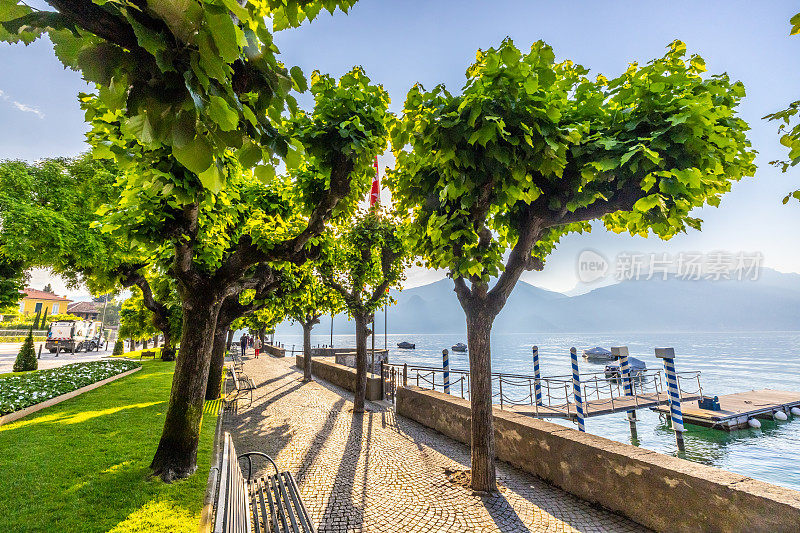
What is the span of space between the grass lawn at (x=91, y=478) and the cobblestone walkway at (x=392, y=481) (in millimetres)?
1738

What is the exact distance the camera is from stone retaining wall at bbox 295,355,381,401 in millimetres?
14906

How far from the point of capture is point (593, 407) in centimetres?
1544

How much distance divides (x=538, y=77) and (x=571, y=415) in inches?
566

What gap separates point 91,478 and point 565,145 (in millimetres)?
8867

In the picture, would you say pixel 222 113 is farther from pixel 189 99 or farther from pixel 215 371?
pixel 215 371

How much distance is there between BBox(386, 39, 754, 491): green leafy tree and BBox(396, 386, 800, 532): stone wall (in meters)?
3.26

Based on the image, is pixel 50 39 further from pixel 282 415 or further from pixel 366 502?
pixel 282 415

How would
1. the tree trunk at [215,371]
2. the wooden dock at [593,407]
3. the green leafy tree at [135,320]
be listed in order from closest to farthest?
the tree trunk at [215,371]
the wooden dock at [593,407]
the green leafy tree at [135,320]

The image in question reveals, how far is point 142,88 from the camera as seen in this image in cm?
149

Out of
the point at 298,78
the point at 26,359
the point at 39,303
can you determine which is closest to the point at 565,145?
the point at 298,78

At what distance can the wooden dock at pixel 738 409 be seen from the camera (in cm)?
1567

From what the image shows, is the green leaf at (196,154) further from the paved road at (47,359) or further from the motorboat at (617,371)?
the paved road at (47,359)

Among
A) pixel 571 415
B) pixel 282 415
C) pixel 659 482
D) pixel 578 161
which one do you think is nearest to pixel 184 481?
pixel 282 415

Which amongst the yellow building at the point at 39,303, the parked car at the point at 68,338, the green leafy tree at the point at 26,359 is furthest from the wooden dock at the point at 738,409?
the yellow building at the point at 39,303
